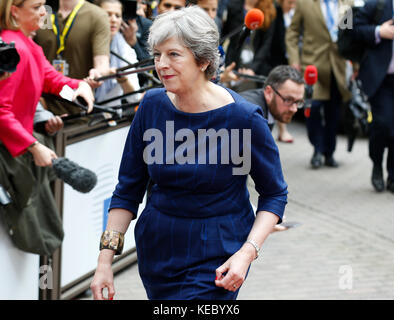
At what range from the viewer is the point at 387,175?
909 cm

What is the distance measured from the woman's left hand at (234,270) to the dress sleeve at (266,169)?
0.70 ft

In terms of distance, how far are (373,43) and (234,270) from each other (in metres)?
5.54

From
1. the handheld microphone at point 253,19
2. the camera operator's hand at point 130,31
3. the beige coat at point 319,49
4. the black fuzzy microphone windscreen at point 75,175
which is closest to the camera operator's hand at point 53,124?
the black fuzzy microphone windscreen at point 75,175

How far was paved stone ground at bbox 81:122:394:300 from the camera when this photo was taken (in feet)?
19.2

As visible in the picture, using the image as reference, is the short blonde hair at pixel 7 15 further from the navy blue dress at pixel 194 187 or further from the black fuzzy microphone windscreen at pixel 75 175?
the navy blue dress at pixel 194 187

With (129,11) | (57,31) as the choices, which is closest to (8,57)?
(57,31)

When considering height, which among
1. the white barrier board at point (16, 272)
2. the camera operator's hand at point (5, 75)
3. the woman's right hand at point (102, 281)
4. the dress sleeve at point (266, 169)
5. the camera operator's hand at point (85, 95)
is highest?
the dress sleeve at point (266, 169)

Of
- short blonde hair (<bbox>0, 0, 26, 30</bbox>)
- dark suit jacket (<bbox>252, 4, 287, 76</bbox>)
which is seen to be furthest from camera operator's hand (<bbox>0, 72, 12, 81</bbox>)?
dark suit jacket (<bbox>252, 4, 287, 76</bbox>)

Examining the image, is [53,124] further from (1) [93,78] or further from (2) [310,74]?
(2) [310,74]

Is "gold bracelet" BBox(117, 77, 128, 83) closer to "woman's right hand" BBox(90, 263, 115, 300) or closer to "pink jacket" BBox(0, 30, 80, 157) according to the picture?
"pink jacket" BBox(0, 30, 80, 157)

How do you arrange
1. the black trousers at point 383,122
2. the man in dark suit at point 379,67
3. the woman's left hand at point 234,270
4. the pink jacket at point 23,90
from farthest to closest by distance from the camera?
the black trousers at point 383,122 → the man in dark suit at point 379,67 → the pink jacket at point 23,90 → the woman's left hand at point 234,270

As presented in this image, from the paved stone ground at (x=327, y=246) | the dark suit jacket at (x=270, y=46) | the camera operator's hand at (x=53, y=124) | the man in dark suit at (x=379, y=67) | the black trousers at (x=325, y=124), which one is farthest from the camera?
the dark suit jacket at (x=270, y=46)

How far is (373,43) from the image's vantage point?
26.2ft

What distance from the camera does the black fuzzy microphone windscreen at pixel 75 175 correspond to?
169 inches
